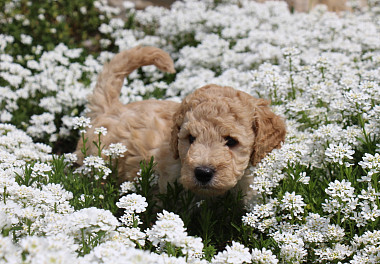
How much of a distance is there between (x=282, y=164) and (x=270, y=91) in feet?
4.43

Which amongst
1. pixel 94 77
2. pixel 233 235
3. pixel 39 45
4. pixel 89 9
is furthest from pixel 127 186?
pixel 89 9

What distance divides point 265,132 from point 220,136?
0.42 meters

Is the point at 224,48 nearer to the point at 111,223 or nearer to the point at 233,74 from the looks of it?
the point at 233,74

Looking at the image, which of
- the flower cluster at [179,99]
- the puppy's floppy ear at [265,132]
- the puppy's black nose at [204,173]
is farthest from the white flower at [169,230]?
the puppy's floppy ear at [265,132]

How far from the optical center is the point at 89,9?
8062mm

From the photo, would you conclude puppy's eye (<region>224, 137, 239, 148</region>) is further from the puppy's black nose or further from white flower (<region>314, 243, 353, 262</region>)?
white flower (<region>314, 243, 353, 262</region>)

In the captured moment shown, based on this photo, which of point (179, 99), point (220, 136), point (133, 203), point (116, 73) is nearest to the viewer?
point (133, 203)

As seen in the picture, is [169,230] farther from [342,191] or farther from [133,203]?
[342,191]

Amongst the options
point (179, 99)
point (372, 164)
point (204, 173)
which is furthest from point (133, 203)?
point (179, 99)

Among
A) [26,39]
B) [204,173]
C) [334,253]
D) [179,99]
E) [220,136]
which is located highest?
[220,136]

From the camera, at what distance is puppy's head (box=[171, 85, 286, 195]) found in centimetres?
321

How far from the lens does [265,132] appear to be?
360cm

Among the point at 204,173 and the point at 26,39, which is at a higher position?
the point at 204,173

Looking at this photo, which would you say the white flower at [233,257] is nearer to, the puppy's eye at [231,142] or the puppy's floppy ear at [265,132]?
the puppy's eye at [231,142]
